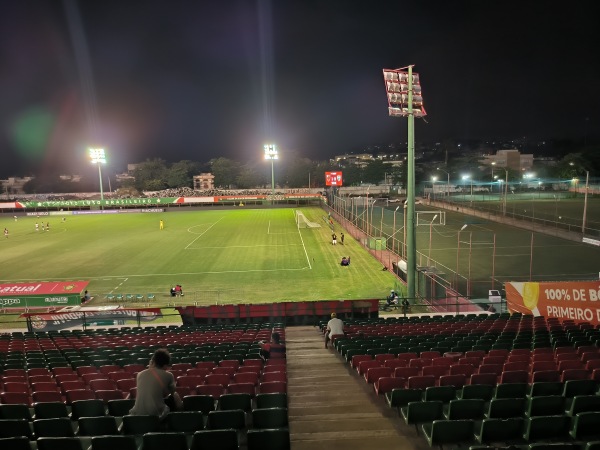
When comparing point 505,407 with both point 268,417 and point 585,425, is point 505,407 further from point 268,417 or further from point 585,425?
point 268,417

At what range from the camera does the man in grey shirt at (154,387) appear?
5.92 m

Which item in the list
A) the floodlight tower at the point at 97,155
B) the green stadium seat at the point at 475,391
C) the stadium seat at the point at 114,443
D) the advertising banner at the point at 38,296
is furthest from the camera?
the floodlight tower at the point at 97,155

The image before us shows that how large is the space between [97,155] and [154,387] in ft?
295

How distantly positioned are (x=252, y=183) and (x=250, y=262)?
105499 millimetres

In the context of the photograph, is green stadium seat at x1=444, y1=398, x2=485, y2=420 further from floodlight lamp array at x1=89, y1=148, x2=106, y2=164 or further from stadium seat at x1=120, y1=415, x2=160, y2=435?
floodlight lamp array at x1=89, y1=148, x2=106, y2=164

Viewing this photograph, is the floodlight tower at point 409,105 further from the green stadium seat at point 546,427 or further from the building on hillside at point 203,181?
the building on hillside at point 203,181

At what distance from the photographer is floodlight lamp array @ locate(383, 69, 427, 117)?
21312 millimetres

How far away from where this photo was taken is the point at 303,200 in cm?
Result: 9325

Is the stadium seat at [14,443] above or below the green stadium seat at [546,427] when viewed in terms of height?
above

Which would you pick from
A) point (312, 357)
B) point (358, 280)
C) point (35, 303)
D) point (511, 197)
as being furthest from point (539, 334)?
point (511, 197)

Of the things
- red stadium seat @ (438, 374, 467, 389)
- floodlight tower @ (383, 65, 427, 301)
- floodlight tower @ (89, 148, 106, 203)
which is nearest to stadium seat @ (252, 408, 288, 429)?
red stadium seat @ (438, 374, 467, 389)

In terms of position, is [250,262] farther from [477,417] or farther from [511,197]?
[511,197]

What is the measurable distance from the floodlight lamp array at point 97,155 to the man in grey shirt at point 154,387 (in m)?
89.2

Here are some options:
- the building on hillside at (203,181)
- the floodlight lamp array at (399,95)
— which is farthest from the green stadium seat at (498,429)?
the building on hillside at (203,181)
